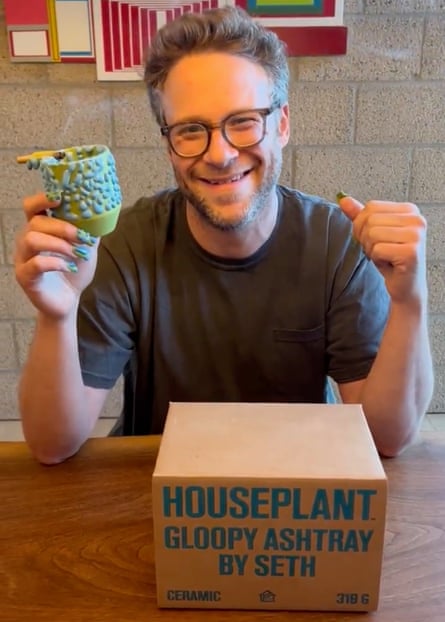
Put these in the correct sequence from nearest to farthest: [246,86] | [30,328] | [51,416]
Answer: [51,416] < [246,86] < [30,328]

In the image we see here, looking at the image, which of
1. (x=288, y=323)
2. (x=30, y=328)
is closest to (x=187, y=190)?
(x=288, y=323)

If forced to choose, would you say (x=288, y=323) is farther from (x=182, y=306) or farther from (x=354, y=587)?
(x=354, y=587)

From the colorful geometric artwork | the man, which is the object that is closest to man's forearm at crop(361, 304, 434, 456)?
the man

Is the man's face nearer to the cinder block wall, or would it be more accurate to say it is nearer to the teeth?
the teeth

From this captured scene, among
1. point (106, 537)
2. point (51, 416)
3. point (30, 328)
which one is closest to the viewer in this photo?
point (106, 537)

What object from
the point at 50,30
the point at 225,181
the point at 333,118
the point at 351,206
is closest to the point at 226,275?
the point at 225,181

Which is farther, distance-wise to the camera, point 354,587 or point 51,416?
point 51,416
